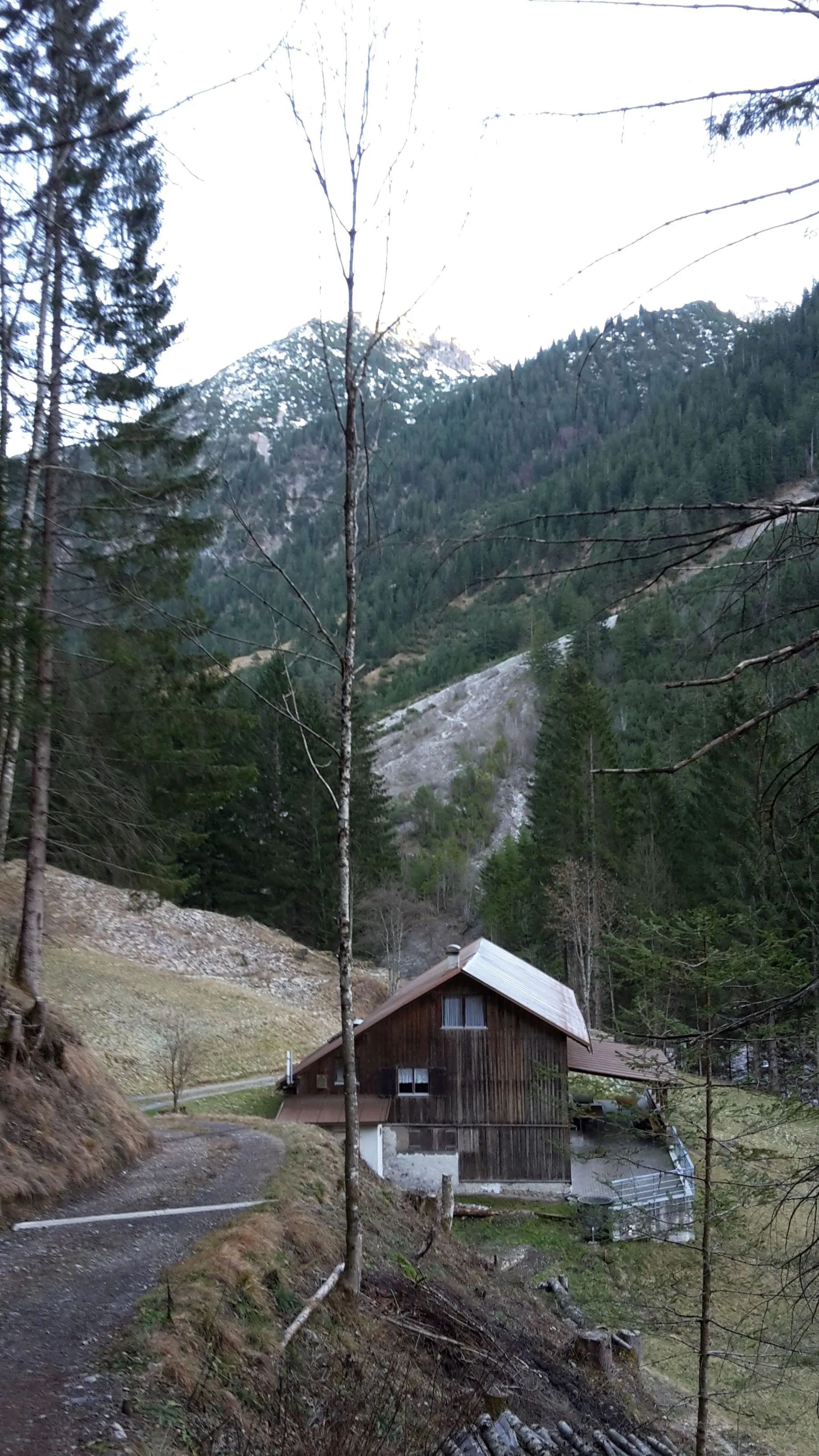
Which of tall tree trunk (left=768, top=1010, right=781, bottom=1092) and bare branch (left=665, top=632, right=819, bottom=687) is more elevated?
bare branch (left=665, top=632, right=819, bottom=687)

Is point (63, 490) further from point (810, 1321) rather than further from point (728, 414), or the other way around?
point (728, 414)

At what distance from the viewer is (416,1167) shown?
24.2m

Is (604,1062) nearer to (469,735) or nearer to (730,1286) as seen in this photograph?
(730,1286)

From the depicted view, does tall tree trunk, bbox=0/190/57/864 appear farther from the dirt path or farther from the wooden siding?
the wooden siding

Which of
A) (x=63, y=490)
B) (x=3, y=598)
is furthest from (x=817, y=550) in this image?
(x=63, y=490)

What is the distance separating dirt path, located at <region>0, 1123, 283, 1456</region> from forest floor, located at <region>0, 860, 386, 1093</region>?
11.5 m

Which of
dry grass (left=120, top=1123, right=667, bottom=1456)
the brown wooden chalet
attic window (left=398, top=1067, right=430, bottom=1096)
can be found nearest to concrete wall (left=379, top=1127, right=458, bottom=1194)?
the brown wooden chalet

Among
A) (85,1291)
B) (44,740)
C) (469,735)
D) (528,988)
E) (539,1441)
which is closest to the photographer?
A: (85,1291)

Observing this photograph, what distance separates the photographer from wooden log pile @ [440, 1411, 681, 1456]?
6332 millimetres

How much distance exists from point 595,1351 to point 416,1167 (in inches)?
525

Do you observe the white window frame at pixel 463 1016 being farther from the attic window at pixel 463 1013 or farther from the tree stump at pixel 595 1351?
the tree stump at pixel 595 1351

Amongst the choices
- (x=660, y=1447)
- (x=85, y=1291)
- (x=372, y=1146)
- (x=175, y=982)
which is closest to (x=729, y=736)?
(x=85, y=1291)

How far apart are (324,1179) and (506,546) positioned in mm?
10566

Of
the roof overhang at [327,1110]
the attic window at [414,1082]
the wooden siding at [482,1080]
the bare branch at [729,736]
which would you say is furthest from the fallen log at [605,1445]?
the attic window at [414,1082]
